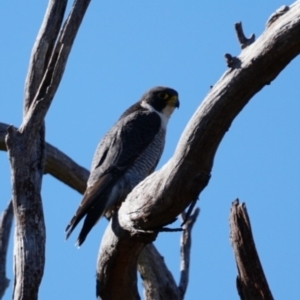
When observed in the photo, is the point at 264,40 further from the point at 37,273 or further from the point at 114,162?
the point at 114,162

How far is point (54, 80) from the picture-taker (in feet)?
17.5

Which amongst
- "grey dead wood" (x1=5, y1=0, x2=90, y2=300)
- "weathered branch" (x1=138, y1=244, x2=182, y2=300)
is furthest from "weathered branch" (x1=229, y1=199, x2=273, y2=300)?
"weathered branch" (x1=138, y1=244, x2=182, y2=300)

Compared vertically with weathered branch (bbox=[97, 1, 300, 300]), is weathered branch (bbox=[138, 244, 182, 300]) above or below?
above

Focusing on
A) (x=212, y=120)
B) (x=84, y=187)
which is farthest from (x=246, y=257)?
(x=84, y=187)

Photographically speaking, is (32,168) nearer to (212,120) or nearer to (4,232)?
(212,120)

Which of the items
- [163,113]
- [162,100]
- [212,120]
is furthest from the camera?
[162,100]

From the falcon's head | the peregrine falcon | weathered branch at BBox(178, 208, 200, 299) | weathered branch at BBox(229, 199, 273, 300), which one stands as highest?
the falcon's head

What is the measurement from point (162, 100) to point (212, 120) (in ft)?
12.6

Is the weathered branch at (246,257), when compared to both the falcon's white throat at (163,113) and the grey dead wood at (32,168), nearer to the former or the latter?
the grey dead wood at (32,168)

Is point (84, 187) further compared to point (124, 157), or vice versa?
point (84, 187)

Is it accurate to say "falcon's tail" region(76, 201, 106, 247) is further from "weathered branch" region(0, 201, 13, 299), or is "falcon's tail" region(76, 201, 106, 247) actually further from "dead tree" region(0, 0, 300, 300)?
"weathered branch" region(0, 201, 13, 299)

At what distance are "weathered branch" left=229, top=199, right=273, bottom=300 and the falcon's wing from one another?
66.4 inches

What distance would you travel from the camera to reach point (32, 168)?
5.40 m

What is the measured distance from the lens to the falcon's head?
7.95 metres
